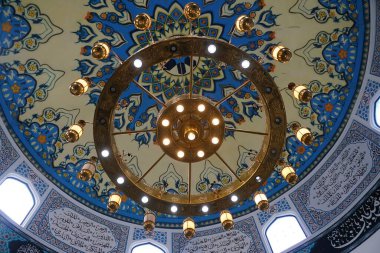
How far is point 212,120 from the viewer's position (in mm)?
4996

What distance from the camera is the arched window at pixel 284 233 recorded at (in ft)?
23.7

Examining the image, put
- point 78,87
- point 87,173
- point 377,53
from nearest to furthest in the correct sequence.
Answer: point 78,87 → point 87,173 → point 377,53

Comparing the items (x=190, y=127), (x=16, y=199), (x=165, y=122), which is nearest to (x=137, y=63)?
(x=165, y=122)

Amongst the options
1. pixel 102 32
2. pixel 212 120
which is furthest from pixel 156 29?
pixel 212 120

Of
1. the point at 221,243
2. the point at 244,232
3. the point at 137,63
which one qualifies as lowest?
the point at 137,63

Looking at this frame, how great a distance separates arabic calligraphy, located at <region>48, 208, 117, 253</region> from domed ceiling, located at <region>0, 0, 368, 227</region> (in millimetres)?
373

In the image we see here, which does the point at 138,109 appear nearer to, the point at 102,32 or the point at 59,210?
the point at 102,32

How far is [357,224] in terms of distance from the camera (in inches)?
263

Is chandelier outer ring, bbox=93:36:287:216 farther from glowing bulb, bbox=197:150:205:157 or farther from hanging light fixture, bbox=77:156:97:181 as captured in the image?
glowing bulb, bbox=197:150:205:157

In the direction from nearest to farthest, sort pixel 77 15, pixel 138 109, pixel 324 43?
1. pixel 77 15
2. pixel 324 43
3. pixel 138 109

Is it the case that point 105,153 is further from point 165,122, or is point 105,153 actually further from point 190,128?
point 190,128

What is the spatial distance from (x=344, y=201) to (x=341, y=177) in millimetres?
486

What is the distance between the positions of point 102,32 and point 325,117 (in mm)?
4463

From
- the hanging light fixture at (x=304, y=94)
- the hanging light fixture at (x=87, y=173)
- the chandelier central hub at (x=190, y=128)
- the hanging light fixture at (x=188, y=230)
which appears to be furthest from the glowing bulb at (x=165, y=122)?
the hanging light fixture at (x=304, y=94)
